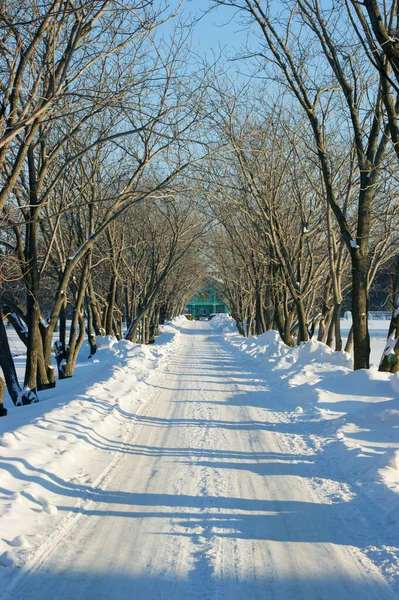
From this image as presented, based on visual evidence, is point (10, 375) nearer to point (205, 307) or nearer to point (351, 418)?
point (351, 418)

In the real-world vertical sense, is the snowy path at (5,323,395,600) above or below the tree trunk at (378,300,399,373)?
below

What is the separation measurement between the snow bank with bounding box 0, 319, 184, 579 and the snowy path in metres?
0.18

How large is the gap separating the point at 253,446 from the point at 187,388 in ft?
18.6

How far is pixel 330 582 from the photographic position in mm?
3650

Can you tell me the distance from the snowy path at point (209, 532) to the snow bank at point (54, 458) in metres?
0.18

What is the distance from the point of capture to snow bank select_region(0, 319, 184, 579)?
4.40 metres

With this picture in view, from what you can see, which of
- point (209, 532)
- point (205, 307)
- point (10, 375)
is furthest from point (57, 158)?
point (205, 307)

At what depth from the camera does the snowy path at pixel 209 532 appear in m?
3.59

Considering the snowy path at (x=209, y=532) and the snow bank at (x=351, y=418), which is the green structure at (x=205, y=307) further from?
the snowy path at (x=209, y=532)

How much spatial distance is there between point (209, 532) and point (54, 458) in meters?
2.48

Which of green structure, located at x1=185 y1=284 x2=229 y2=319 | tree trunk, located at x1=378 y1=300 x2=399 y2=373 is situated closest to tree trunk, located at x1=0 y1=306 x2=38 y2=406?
tree trunk, located at x1=378 y1=300 x2=399 y2=373

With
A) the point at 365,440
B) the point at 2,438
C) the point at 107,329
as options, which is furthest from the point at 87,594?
the point at 107,329

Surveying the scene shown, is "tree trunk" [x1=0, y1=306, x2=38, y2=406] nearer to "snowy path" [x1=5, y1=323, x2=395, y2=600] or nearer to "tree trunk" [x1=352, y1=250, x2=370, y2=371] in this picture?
"snowy path" [x1=5, y1=323, x2=395, y2=600]

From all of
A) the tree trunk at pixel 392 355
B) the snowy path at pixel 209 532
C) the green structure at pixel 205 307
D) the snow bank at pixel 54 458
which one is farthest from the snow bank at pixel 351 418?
the green structure at pixel 205 307
